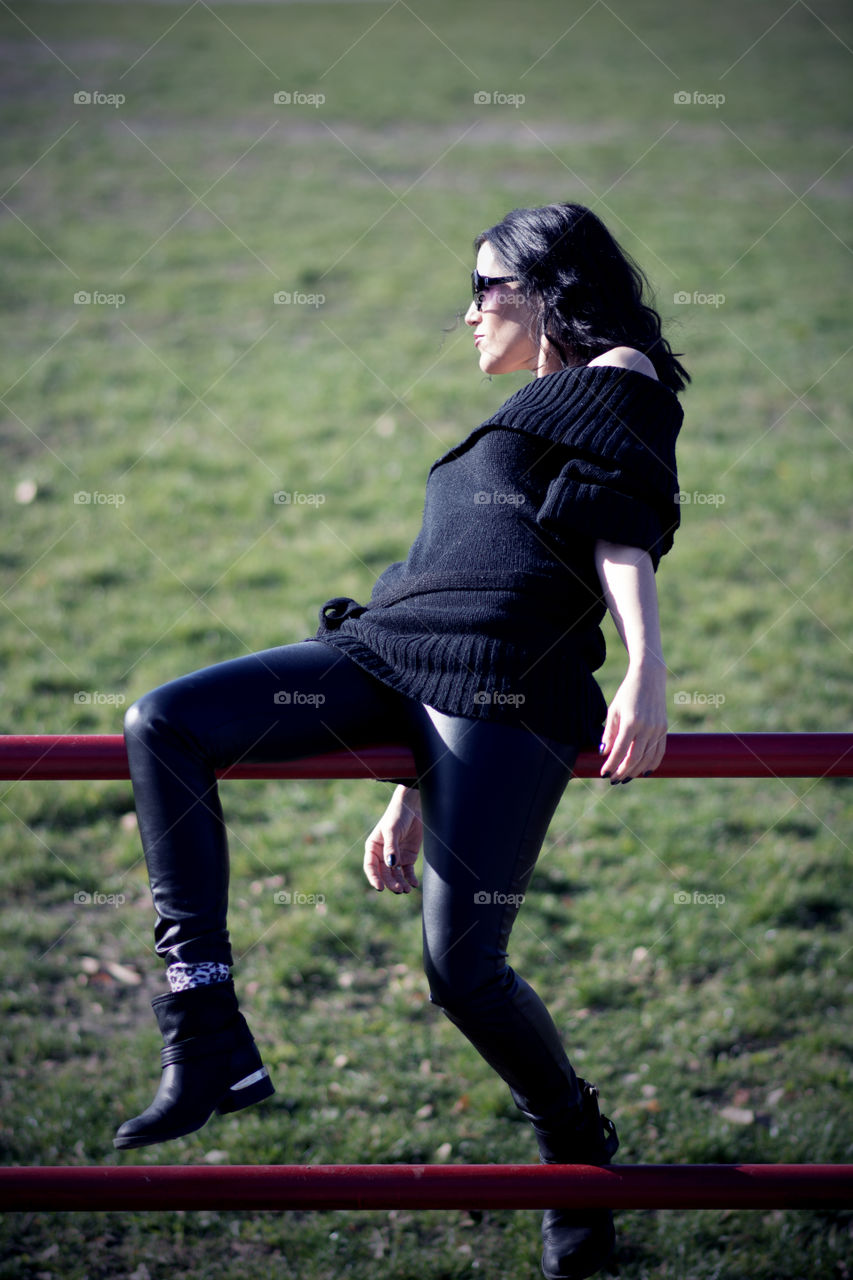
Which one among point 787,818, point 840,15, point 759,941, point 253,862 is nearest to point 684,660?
point 787,818

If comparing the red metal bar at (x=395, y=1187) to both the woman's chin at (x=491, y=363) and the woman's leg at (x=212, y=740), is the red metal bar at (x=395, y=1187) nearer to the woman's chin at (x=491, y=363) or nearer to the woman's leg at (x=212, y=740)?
the woman's leg at (x=212, y=740)

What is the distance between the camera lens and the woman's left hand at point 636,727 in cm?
173

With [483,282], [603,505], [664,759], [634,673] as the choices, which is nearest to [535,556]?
[603,505]

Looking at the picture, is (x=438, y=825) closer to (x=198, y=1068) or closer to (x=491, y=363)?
(x=198, y=1068)

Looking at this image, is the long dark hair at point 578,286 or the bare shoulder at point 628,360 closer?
the bare shoulder at point 628,360

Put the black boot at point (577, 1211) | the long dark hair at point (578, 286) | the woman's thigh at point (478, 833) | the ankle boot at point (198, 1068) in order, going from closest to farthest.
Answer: the ankle boot at point (198, 1068) < the woman's thigh at point (478, 833) < the black boot at point (577, 1211) < the long dark hair at point (578, 286)

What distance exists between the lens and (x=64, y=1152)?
9.23 feet

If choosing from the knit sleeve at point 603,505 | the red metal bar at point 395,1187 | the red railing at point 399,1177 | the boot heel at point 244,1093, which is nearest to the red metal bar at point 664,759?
the red railing at point 399,1177

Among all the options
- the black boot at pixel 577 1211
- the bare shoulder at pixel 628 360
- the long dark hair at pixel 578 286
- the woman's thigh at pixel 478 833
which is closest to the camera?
the woman's thigh at pixel 478 833

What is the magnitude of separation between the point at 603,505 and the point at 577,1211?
1.19 meters

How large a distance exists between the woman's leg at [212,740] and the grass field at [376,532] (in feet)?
2.61

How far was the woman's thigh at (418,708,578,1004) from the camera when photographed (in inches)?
70.2

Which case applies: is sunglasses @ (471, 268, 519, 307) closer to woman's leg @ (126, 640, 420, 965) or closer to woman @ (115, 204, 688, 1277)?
woman @ (115, 204, 688, 1277)

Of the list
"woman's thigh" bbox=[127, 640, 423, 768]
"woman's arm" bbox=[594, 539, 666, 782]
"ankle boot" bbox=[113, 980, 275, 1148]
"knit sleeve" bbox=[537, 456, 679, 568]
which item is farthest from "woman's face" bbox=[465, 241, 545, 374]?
"ankle boot" bbox=[113, 980, 275, 1148]
